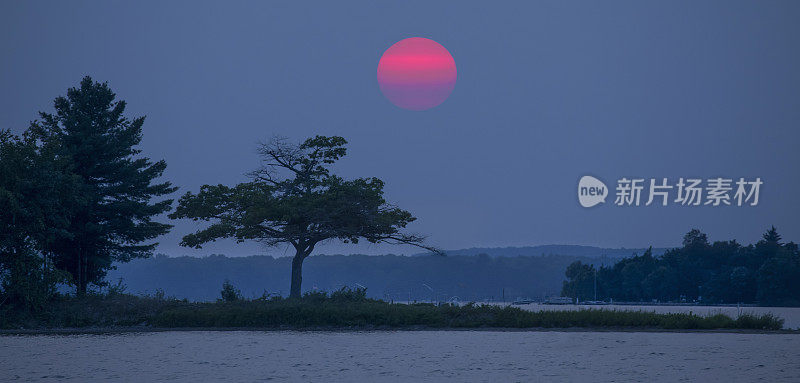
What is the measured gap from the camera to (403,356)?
41469 millimetres

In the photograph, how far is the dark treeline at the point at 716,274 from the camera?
539 feet

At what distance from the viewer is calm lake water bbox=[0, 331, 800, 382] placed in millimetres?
33969

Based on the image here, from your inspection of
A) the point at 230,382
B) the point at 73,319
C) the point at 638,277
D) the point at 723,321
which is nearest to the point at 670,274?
the point at 638,277

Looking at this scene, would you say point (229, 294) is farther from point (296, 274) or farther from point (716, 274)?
point (716, 274)

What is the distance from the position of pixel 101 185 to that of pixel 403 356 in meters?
29.7

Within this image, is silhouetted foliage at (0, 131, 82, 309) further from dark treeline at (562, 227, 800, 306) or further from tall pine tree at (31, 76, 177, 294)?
dark treeline at (562, 227, 800, 306)

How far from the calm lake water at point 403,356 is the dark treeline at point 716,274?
124329mm

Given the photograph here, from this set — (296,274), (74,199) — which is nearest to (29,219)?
(74,199)

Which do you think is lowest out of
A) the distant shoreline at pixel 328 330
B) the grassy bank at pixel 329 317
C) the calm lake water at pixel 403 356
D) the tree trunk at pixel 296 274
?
the calm lake water at pixel 403 356

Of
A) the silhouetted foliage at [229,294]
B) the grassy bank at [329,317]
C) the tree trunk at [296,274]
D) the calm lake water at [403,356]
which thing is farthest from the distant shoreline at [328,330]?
the tree trunk at [296,274]

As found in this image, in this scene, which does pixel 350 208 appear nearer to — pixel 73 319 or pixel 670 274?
pixel 73 319

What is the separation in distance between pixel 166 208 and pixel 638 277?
14630 centimetres

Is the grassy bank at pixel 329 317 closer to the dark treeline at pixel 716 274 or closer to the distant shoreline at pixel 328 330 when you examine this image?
the distant shoreline at pixel 328 330

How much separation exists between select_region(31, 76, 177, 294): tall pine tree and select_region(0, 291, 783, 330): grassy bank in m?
3.98
